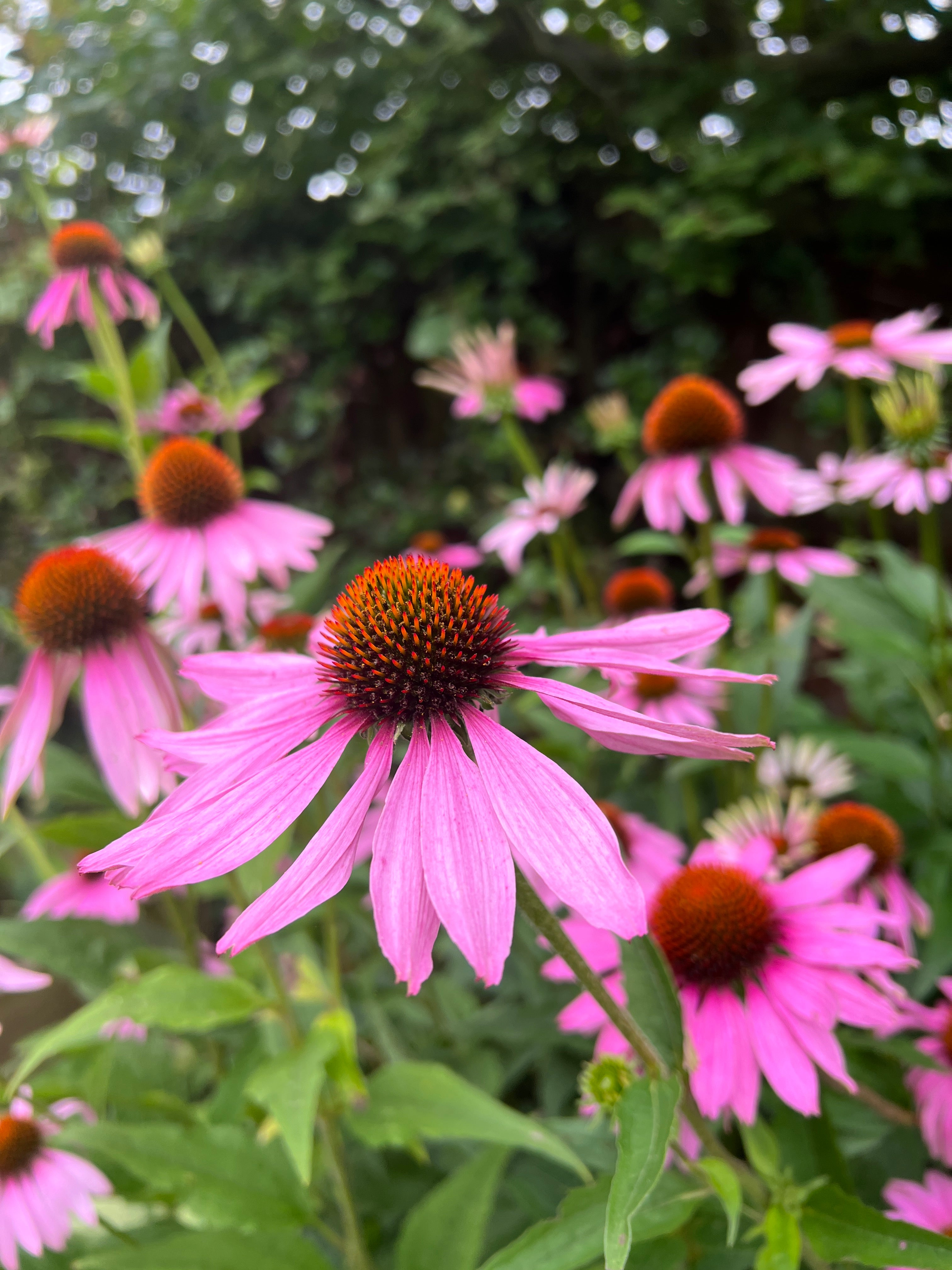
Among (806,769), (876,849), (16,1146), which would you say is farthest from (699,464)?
(16,1146)

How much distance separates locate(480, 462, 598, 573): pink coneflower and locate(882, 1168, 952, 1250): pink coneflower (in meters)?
0.95

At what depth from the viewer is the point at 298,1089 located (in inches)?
28.0

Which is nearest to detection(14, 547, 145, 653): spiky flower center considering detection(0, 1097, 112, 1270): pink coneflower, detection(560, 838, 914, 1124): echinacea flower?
detection(0, 1097, 112, 1270): pink coneflower

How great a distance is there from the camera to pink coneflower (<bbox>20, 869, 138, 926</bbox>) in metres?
1.20

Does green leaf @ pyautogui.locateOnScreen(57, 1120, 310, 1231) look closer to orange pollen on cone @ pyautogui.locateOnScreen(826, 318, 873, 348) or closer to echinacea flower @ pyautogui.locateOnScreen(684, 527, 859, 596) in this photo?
echinacea flower @ pyautogui.locateOnScreen(684, 527, 859, 596)

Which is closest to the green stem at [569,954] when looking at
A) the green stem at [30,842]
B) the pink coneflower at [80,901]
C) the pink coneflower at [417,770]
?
the pink coneflower at [417,770]

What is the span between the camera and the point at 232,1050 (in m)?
1.18

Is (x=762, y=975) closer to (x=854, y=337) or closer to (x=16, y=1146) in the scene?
(x=16, y=1146)

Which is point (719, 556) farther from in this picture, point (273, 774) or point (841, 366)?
point (273, 774)

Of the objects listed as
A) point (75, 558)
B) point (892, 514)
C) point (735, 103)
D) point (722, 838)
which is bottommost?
point (892, 514)

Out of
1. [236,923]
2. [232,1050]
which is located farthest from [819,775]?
[236,923]

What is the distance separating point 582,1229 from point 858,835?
1.85 ft

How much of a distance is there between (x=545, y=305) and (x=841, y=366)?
4.59ft

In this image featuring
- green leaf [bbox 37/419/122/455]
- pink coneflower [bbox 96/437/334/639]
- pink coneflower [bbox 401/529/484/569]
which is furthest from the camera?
pink coneflower [bbox 401/529/484/569]
